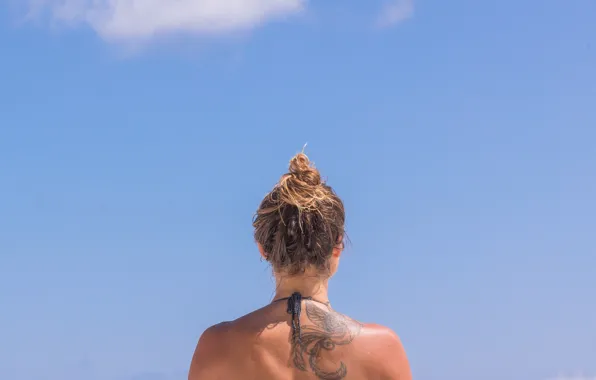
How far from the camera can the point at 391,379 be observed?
5875 mm

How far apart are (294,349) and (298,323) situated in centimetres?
18

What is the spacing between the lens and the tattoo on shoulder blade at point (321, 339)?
5.70 m

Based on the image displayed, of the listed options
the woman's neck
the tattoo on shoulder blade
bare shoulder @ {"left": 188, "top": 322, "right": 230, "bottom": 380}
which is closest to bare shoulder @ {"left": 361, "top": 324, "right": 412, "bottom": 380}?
the tattoo on shoulder blade

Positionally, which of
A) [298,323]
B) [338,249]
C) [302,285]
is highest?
[338,249]

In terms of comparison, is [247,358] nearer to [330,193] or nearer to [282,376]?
[282,376]

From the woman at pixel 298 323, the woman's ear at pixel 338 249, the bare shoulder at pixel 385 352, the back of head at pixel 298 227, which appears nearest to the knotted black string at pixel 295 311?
the woman at pixel 298 323

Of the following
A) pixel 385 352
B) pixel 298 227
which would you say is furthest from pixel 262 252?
pixel 385 352

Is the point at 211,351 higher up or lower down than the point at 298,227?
lower down

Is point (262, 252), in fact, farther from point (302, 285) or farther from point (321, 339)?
point (321, 339)

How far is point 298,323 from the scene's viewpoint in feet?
18.8

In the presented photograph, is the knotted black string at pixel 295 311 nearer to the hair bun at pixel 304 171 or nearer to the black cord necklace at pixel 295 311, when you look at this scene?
the black cord necklace at pixel 295 311

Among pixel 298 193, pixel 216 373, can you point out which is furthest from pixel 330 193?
pixel 216 373

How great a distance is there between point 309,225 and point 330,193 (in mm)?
345

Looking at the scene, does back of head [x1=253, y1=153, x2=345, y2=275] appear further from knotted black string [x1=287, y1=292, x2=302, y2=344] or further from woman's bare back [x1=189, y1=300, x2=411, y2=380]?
woman's bare back [x1=189, y1=300, x2=411, y2=380]
